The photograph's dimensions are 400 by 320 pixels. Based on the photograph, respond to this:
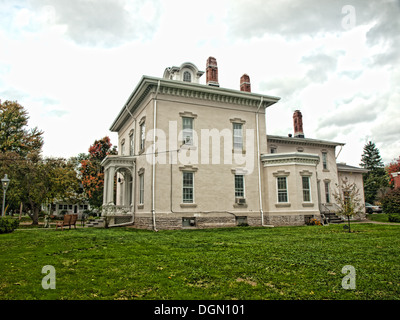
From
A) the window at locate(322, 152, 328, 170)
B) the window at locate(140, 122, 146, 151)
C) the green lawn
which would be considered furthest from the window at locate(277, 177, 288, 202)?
the green lawn

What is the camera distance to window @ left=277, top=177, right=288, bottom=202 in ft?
68.9

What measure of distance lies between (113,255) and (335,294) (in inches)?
212

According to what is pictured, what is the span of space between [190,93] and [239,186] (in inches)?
284

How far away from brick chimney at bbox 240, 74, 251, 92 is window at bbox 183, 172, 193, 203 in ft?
27.7

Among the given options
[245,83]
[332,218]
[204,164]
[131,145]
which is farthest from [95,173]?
[332,218]

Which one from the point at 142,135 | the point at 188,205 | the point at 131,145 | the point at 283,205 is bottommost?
the point at 283,205

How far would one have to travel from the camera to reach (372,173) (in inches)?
2303

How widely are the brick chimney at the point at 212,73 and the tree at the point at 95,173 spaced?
67.9 ft

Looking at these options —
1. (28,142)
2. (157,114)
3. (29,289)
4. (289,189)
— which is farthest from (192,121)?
(28,142)

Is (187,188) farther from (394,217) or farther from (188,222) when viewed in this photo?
(394,217)

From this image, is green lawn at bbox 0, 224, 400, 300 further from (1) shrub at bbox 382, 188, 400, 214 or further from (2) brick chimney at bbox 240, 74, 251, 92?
(1) shrub at bbox 382, 188, 400, 214

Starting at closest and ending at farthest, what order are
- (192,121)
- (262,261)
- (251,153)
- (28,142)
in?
(262,261)
(192,121)
(251,153)
(28,142)

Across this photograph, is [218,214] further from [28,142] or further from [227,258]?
[28,142]

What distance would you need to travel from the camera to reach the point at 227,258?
715 cm
